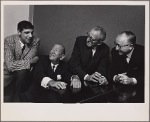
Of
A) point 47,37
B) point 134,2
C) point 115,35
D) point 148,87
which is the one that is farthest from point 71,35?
point 148,87

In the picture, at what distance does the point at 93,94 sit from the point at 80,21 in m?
0.51

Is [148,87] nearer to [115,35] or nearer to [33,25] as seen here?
[115,35]

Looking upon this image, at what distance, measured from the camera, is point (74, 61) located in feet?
6.29

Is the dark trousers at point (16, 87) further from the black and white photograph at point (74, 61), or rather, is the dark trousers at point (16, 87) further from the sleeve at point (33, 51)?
the sleeve at point (33, 51)

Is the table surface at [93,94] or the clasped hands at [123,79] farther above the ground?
the clasped hands at [123,79]

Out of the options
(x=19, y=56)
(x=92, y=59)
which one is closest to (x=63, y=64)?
(x=92, y=59)

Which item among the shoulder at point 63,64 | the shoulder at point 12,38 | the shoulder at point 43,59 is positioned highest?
the shoulder at point 12,38

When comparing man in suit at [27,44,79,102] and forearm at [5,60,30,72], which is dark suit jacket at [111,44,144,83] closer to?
man in suit at [27,44,79,102]

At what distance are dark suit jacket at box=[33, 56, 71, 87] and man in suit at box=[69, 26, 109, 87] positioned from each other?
6 cm

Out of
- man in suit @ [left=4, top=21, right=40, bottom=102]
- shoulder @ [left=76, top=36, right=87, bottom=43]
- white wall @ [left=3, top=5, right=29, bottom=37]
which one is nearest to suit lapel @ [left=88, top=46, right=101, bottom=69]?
shoulder @ [left=76, top=36, right=87, bottom=43]

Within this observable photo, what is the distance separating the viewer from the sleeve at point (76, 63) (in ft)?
6.27

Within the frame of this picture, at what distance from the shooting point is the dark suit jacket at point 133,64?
6.29 feet

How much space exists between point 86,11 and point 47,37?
328 mm

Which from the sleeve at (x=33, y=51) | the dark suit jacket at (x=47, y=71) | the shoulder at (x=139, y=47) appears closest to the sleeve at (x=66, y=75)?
the dark suit jacket at (x=47, y=71)
